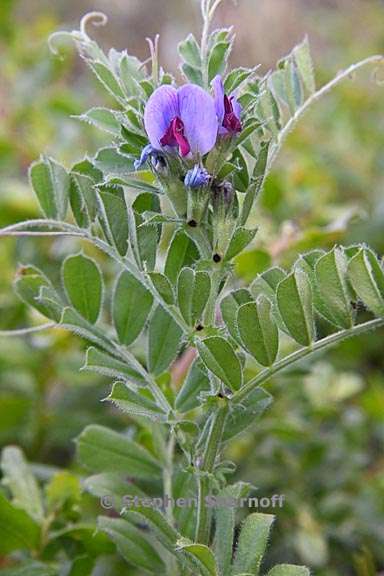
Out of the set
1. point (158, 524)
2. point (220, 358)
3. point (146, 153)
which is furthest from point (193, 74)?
point (158, 524)

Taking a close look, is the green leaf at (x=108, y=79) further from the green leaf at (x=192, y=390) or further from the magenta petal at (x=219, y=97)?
the green leaf at (x=192, y=390)

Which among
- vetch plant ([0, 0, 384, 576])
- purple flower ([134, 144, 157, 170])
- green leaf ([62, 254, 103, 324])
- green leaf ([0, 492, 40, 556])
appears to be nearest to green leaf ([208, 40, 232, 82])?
vetch plant ([0, 0, 384, 576])

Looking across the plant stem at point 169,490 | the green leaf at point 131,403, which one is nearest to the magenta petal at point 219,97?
the green leaf at point 131,403

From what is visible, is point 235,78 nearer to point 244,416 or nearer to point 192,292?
point 192,292

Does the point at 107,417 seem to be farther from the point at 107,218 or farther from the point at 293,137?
the point at 293,137

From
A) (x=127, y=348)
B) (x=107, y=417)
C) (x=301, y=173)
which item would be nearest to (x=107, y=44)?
(x=301, y=173)

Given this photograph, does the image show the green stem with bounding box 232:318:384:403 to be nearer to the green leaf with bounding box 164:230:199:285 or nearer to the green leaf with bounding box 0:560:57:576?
the green leaf with bounding box 164:230:199:285

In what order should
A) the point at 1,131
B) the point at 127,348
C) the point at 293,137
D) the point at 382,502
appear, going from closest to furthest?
1. the point at 127,348
2. the point at 382,502
3. the point at 1,131
4. the point at 293,137
